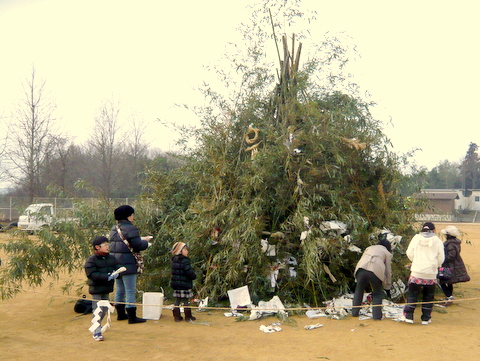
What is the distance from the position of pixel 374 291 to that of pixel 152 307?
326cm

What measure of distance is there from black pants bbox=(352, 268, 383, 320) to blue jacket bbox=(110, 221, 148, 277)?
10.3ft

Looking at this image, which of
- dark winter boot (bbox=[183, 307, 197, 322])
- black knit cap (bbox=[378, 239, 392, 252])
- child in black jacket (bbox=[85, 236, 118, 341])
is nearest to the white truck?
child in black jacket (bbox=[85, 236, 118, 341])

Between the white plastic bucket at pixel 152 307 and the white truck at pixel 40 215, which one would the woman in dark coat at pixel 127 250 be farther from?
the white truck at pixel 40 215

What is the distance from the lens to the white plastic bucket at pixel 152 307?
21.3 feet

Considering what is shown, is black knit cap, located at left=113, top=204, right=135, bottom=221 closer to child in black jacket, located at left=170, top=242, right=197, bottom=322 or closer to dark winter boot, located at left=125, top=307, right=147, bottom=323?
child in black jacket, located at left=170, top=242, right=197, bottom=322

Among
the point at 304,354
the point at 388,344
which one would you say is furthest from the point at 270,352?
the point at 388,344

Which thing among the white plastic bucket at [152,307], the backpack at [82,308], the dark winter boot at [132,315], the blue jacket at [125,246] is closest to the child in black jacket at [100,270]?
the blue jacket at [125,246]

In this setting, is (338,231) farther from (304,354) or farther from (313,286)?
(304,354)

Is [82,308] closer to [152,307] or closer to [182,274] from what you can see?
[152,307]

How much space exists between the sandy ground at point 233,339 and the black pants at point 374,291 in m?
0.15

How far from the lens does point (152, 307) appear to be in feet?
21.5

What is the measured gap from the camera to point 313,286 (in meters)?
6.85

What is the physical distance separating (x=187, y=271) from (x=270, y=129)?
9.76 ft

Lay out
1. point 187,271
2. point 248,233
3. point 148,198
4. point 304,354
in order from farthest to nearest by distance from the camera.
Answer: point 148,198 → point 248,233 → point 187,271 → point 304,354
